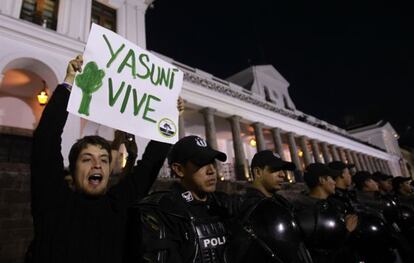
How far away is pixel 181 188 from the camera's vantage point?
207 cm

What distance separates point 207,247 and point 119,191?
767mm

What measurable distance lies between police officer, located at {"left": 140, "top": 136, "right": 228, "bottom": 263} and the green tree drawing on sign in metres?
0.80

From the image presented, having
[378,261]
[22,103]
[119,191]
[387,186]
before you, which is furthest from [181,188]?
[22,103]

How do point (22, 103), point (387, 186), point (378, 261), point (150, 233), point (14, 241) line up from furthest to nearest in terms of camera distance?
1. point (22, 103)
2. point (387, 186)
3. point (14, 241)
4. point (378, 261)
5. point (150, 233)

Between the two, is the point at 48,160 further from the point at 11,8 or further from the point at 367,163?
the point at 367,163

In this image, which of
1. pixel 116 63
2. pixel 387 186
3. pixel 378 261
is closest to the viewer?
pixel 116 63

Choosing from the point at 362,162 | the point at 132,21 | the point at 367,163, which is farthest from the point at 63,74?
the point at 367,163

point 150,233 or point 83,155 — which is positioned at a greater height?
point 83,155

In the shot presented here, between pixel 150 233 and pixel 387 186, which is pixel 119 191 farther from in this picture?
pixel 387 186

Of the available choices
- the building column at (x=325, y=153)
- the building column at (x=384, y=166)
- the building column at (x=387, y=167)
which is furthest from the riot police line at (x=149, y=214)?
the building column at (x=387, y=167)

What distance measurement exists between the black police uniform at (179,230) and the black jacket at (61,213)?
272 millimetres

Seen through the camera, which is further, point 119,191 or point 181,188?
point 181,188

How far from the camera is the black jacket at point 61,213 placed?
1.45m

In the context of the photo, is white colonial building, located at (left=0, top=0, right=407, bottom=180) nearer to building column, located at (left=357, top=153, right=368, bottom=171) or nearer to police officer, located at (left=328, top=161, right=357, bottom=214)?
police officer, located at (left=328, top=161, right=357, bottom=214)
